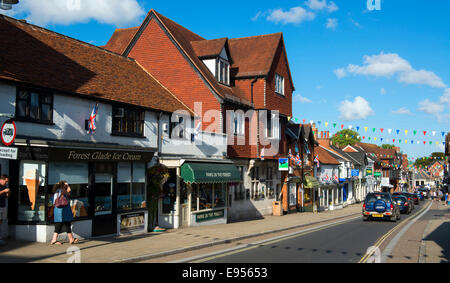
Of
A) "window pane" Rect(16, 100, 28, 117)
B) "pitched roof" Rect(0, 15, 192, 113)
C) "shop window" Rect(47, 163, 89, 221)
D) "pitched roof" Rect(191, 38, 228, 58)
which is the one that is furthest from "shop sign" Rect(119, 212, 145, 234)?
"pitched roof" Rect(191, 38, 228, 58)

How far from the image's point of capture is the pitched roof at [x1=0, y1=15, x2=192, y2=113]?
1421 cm

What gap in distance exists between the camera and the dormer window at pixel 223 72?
26.0 metres

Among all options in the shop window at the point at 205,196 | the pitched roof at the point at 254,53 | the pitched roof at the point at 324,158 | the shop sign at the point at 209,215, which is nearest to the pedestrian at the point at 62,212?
the shop sign at the point at 209,215

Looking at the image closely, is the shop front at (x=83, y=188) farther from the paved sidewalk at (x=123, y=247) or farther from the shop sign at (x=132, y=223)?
the paved sidewalk at (x=123, y=247)

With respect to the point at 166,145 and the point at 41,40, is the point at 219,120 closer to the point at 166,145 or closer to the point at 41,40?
the point at 166,145

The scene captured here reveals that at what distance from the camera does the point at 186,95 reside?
2455 centimetres

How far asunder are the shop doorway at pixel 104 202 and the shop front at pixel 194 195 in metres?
3.25

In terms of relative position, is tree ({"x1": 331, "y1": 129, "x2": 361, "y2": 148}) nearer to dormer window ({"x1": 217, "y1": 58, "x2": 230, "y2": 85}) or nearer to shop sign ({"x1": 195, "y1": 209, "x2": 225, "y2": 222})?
dormer window ({"x1": 217, "y1": 58, "x2": 230, "y2": 85})

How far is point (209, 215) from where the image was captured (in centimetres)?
2183

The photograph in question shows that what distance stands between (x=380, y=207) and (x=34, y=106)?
2102 cm

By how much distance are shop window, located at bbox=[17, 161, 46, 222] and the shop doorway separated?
84.1 inches
